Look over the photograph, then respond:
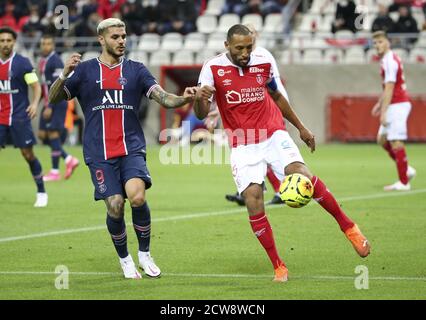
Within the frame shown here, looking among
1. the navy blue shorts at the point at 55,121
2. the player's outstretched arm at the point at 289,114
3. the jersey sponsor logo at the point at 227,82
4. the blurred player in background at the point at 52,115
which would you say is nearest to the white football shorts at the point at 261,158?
the player's outstretched arm at the point at 289,114

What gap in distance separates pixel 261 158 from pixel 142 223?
1.27 metres

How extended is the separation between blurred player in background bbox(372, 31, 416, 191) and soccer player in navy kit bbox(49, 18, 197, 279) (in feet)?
26.7

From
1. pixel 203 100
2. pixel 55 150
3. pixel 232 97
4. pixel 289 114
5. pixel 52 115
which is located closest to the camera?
pixel 203 100

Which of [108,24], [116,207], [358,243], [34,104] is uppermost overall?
[108,24]

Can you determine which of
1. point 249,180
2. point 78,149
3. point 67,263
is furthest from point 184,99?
point 78,149

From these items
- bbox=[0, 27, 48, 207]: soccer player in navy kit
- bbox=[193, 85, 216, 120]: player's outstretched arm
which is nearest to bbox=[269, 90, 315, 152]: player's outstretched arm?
bbox=[193, 85, 216, 120]: player's outstretched arm

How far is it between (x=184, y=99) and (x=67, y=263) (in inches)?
96.6

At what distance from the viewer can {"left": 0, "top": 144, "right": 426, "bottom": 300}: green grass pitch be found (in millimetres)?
8719

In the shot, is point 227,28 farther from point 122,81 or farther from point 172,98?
point 172,98

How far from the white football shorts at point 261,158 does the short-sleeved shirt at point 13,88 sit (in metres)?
6.20

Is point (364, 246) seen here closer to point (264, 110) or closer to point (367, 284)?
point (367, 284)

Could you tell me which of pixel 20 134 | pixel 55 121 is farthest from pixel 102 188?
pixel 55 121

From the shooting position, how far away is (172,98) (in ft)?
29.9
